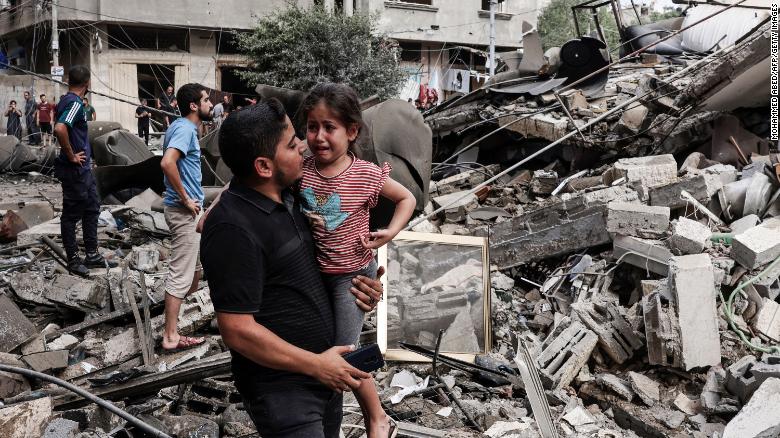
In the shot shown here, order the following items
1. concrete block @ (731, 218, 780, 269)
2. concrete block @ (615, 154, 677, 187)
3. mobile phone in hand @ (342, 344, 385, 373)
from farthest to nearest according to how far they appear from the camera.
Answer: concrete block @ (615, 154, 677, 187)
concrete block @ (731, 218, 780, 269)
mobile phone in hand @ (342, 344, 385, 373)

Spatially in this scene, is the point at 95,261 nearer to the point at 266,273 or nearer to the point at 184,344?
the point at 184,344

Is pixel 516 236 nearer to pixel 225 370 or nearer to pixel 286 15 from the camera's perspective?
pixel 225 370

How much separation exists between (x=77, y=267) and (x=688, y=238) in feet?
16.4

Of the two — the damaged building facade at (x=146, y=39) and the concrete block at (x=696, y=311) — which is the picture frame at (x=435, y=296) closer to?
the concrete block at (x=696, y=311)

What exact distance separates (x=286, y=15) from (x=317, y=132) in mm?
18627

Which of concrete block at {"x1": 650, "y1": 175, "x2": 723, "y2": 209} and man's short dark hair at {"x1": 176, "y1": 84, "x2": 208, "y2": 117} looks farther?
concrete block at {"x1": 650, "y1": 175, "x2": 723, "y2": 209}

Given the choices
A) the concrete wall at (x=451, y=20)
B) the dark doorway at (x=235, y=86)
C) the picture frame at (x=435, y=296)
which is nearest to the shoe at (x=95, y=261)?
the picture frame at (x=435, y=296)

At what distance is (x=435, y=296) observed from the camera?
4969mm

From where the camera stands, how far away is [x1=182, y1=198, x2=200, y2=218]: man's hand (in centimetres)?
429

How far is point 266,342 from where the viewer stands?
5.90ft

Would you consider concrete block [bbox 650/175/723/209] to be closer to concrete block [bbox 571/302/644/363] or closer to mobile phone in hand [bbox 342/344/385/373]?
concrete block [bbox 571/302/644/363]

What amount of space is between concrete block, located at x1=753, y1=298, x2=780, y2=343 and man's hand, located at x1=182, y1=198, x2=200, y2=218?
393cm

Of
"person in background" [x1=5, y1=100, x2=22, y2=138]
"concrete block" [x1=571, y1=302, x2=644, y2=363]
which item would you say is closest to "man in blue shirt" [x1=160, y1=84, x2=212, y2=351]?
"concrete block" [x1=571, y1=302, x2=644, y2=363]

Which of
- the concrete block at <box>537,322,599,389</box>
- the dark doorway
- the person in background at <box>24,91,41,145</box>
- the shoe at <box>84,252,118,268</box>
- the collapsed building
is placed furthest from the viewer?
the dark doorway
